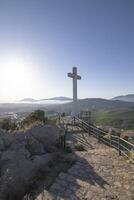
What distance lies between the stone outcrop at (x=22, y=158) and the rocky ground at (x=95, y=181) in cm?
91

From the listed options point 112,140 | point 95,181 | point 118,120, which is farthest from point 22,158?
point 118,120

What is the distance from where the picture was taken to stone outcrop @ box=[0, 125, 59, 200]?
677 centimetres

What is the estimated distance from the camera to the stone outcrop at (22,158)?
677 cm

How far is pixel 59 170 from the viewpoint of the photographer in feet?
28.6

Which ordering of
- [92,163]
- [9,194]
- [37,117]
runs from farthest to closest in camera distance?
[37,117]
[92,163]
[9,194]

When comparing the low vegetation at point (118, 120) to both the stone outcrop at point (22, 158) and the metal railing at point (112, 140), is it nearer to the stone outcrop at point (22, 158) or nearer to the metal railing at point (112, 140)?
the metal railing at point (112, 140)

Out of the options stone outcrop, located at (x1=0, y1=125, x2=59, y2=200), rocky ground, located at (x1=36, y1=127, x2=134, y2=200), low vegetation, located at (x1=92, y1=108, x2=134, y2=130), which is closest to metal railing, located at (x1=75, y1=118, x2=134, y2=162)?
rocky ground, located at (x1=36, y1=127, x2=134, y2=200)

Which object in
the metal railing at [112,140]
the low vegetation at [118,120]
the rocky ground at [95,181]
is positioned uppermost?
the metal railing at [112,140]

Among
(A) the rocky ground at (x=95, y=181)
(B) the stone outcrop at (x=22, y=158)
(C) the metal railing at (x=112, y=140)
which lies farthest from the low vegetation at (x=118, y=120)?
(A) the rocky ground at (x=95, y=181)

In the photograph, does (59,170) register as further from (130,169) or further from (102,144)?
(102,144)

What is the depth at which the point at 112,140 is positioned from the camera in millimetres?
13734

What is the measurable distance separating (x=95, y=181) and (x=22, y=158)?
9.46 ft

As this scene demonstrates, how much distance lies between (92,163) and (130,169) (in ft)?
5.81

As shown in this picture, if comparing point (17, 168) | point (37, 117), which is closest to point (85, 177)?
point (17, 168)
